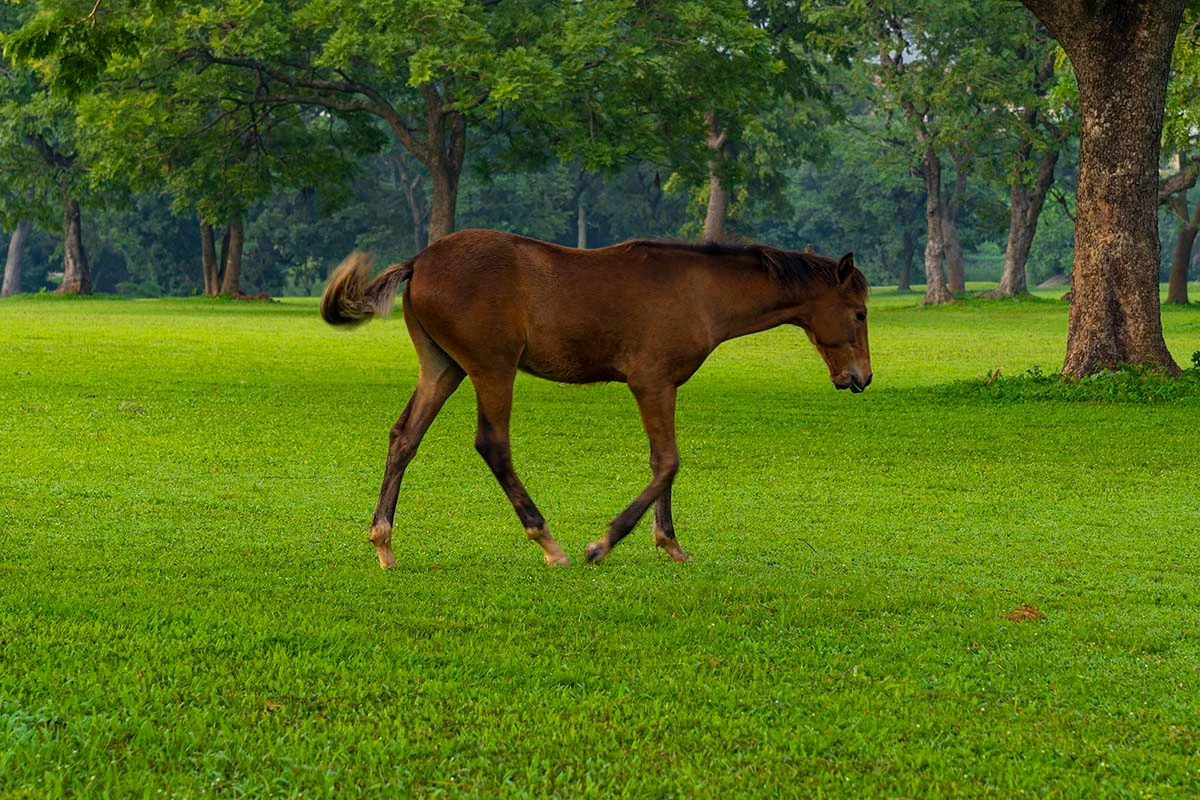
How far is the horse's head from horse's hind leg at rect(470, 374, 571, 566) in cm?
223

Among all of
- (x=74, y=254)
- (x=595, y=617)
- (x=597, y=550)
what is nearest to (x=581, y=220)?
(x=74, y=254)

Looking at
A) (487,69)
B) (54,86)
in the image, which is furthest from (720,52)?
(54,86)

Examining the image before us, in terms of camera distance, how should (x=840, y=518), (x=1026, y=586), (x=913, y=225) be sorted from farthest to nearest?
(x=913, y=225) → (x=840, y=518) → (x=1026, y=586)

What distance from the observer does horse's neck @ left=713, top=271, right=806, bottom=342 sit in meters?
9.92

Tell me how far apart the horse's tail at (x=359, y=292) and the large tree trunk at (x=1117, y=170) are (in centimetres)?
1489

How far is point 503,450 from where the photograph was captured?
31.3 ft

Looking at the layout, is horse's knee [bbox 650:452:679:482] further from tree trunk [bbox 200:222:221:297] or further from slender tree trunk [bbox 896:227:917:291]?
slender tree trunk [bbox 896:227:917:291]

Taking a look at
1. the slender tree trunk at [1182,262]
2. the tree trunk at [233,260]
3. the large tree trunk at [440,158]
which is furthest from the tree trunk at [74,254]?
the slender tree trunk at [1182,262]

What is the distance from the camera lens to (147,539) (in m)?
9.98

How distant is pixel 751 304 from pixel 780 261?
36 centimetres

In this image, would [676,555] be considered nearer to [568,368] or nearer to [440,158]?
[568,368]

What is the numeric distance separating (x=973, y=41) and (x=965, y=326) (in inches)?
716

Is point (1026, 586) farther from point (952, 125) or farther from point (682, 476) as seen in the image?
point (952, 125)

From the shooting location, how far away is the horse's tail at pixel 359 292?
383 inches
